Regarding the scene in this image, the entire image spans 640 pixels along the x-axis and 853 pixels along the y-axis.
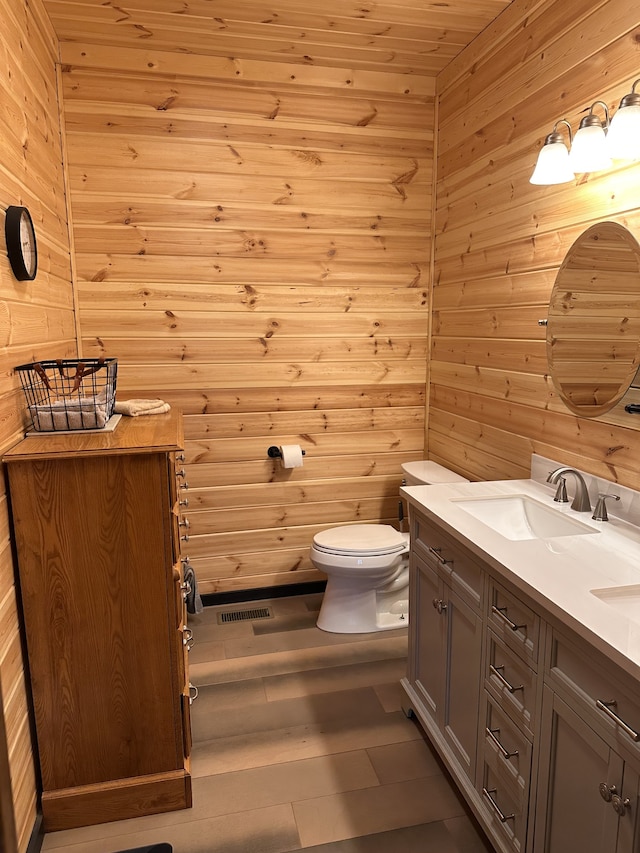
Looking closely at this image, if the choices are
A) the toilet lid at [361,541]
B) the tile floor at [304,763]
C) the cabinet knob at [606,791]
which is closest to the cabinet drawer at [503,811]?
the tile floor at [304,763]

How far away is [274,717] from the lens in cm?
234

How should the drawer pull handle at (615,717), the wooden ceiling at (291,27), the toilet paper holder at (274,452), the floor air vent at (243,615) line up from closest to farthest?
the drawer pull handle at (615,717), the wooden ceiling at (291,27), the floor air vent at (243,615), the toilet paper holder at (274,452)

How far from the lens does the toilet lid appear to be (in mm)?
2850

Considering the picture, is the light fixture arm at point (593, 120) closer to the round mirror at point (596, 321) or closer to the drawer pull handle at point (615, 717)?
the round mirror at point (596, 321)

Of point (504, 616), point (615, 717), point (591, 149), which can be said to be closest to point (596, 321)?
point (591, 149)

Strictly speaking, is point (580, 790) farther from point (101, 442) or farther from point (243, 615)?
point (243, 615)

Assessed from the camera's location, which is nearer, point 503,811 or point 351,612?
point 503,811

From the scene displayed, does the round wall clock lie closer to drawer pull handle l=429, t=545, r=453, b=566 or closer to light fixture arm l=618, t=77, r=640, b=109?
drawer pull handle l=429, t=545, r=453, b=566

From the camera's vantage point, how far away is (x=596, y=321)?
199 cm

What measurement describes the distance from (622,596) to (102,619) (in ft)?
4.65

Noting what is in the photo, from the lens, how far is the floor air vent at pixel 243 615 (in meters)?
3.12

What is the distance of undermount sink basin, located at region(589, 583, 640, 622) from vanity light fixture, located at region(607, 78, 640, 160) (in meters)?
1.22

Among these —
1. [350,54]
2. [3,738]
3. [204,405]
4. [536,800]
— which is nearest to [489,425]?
[204,405]

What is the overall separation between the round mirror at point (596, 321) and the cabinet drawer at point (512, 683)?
33.9 inches
